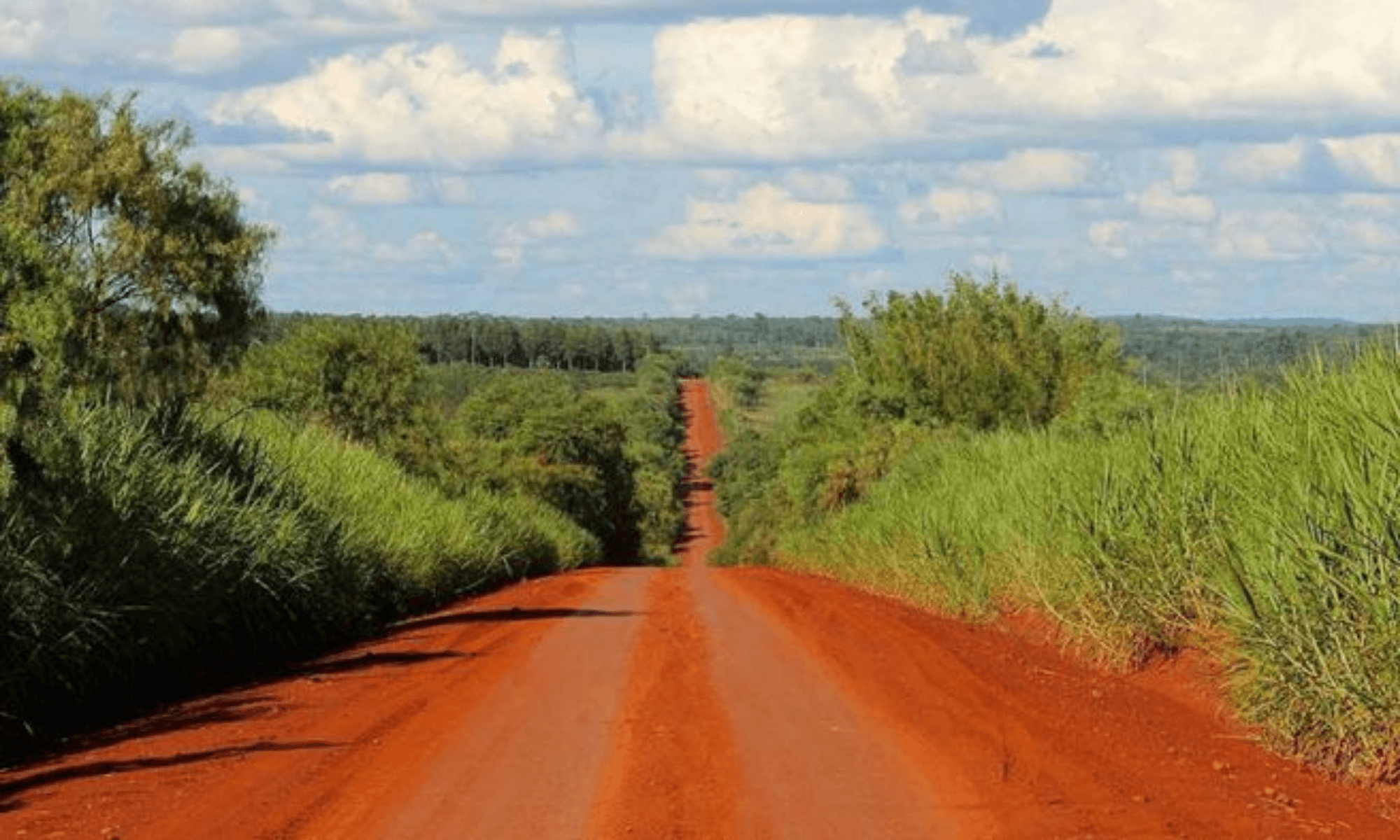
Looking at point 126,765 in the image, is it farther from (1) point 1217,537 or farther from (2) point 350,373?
(2) point 350,373

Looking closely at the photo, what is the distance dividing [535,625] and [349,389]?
1536 inches

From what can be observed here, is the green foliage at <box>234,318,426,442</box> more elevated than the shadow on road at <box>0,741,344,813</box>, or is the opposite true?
the green foliage at <box>234,318,426,442</box>

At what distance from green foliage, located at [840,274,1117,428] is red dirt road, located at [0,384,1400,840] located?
2906cm

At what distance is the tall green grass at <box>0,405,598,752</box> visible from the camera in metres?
12.6

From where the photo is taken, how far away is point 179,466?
1658 centimetres

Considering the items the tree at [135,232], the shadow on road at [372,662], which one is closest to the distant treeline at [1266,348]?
the shadow on road at [372,662]

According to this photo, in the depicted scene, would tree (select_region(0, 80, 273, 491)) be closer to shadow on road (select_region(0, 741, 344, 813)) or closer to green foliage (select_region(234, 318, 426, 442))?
green foliage (select_region(234, 318, 426, 442))

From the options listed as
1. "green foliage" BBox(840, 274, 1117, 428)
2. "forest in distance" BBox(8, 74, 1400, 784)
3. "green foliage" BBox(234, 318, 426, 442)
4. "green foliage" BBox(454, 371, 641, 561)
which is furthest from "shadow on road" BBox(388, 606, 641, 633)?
"green foliage" BBox(454, 371, 641, 561)

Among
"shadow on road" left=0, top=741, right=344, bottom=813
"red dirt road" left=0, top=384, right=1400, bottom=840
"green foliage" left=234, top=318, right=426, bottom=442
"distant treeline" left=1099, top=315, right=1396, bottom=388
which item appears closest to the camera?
"red dirt road" left=0, top=384, right=1400, bottom=840

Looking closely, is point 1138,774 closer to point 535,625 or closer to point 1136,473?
point 1136,473

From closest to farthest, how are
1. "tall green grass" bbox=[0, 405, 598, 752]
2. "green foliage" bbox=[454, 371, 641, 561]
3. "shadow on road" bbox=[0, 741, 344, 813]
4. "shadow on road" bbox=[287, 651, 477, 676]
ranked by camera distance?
"shadow on road" bbox=[0, 741, 344, 813] < "tall green grass" bbox=[0, 405, 598, 752] < "shadow on road" bbox=[287, 651, 477, 676] < "green foliage" bbox=[454, 371, 641, 561]

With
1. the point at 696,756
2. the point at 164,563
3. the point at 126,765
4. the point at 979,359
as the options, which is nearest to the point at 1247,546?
the point at 696,756

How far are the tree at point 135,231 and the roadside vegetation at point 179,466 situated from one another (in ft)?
0.27

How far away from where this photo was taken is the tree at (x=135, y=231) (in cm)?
4906
